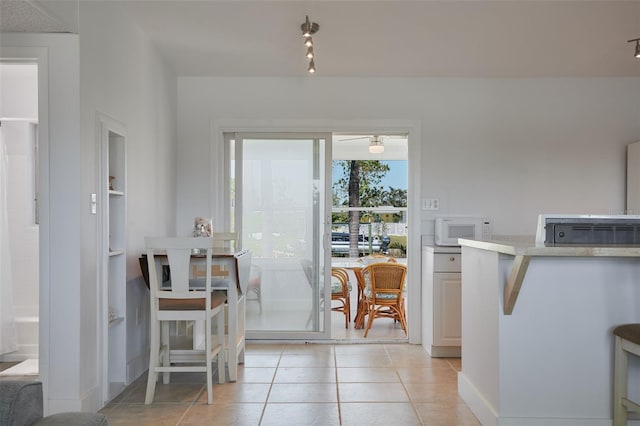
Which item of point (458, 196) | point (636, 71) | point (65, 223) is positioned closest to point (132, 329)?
point (65, 223)

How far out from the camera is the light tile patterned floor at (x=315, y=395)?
276 centimetres

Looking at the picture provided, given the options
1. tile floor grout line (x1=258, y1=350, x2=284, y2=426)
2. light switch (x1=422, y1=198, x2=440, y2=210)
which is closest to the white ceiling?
light switch (x1=422, y1=198, x2=440, y2=210)

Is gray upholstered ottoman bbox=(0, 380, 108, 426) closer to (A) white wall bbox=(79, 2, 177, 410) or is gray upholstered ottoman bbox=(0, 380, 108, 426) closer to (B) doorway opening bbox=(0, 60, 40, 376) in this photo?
(A) white wall bbox=(79, 2, 177, 410)

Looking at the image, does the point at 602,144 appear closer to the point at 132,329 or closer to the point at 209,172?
the point at 209,172

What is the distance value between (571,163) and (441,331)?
1.98 m

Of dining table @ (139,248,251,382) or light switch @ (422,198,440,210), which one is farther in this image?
light switch @ (422,198,440,210)

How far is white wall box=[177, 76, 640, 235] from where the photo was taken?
14.9 ft

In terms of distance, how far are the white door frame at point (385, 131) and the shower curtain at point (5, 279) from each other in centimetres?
164

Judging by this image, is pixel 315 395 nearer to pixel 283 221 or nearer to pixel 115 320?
pixel 115 320

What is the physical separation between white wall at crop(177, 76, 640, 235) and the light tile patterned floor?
1387mm

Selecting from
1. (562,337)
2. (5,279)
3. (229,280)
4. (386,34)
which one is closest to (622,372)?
(562,337)

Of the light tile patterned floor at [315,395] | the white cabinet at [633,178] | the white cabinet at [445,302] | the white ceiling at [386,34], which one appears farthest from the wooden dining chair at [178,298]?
the white cabinet at [633,178]

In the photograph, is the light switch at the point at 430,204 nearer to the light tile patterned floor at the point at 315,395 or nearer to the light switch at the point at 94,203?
the light tile patterned floor at the point at 315,395

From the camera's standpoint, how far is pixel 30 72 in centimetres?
396
